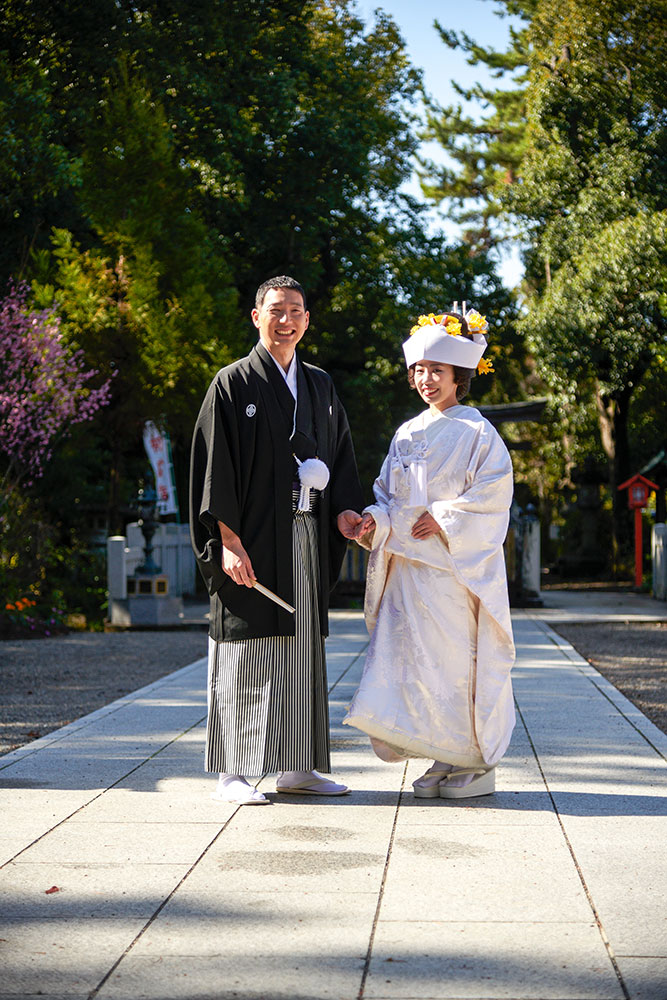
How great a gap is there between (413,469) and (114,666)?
5.57 metres

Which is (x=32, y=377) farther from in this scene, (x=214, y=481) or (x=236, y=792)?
(x=236, y=792)

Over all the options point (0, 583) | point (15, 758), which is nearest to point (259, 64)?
point (0, 583)

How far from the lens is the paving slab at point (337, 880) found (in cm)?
280

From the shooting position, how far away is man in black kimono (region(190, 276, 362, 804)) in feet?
15.4

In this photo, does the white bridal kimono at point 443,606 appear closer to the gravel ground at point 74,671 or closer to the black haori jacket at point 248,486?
the black haori jacket at point 248,486

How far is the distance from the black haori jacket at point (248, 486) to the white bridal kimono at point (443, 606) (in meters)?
0.33

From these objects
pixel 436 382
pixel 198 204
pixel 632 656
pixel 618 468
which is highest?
pixel 198 204

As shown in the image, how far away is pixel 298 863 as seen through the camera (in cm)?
377

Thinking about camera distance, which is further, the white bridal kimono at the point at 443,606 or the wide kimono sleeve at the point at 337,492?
the wide kimono sleeve at the point at 337,492

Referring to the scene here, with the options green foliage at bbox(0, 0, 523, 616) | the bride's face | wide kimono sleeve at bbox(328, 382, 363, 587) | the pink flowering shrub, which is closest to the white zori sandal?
wide kimono sleeve at bbox(328, 382, 363, 587)

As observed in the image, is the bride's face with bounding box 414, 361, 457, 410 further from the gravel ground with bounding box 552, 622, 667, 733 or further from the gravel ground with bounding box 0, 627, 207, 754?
the gravel ground with bounding box 0, 627, 207, 754

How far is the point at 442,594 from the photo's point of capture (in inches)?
188

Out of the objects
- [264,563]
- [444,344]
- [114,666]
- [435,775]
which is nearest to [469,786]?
[435,775]

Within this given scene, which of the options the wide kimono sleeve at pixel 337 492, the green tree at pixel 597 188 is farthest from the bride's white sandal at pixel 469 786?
the green tree at pixel 597 188
